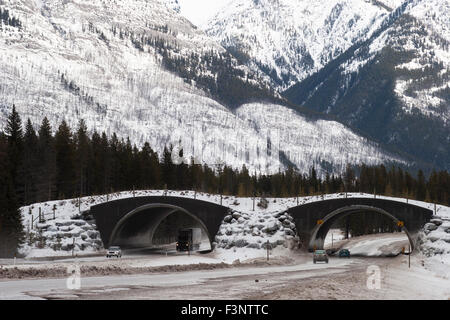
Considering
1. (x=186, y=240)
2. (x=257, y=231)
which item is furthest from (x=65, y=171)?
(x=257, y=231)

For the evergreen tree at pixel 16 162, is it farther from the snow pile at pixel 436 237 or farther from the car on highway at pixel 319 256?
the snow pile at pixel 436 237

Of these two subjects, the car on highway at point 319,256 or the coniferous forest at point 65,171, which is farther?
the coniferous forest at point 65,171

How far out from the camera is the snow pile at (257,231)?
74812mm

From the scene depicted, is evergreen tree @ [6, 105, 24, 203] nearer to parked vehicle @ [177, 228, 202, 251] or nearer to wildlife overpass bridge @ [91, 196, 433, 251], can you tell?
wildlife overpass bridge @ [91, 196, 433, 251]

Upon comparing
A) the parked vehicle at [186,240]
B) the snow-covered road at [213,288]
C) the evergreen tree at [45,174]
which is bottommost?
the snow-covered road at [213,288]

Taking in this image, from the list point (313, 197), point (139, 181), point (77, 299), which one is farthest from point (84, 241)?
point (77, 299)

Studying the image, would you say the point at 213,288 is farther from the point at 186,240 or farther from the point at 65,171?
the point at 65,171

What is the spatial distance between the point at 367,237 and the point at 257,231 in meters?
73.5

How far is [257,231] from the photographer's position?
75.9 m

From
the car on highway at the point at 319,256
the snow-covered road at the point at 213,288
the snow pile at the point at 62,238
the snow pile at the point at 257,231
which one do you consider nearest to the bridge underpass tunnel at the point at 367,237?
the snow pile at the point at 257,231

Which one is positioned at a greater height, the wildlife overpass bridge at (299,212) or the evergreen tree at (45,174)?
the evergreen tree at (45,174)

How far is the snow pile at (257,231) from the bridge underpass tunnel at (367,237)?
12.1 metres

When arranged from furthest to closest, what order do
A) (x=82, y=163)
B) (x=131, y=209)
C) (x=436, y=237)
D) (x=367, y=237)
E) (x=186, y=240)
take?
1. (x=367, y=237)
2. (x=82, y=163)
3. (x=186, y=240)
4. (x=131, y=209)
5. (x=436, y=237)

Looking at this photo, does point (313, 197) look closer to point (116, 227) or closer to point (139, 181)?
point (116, 227)
